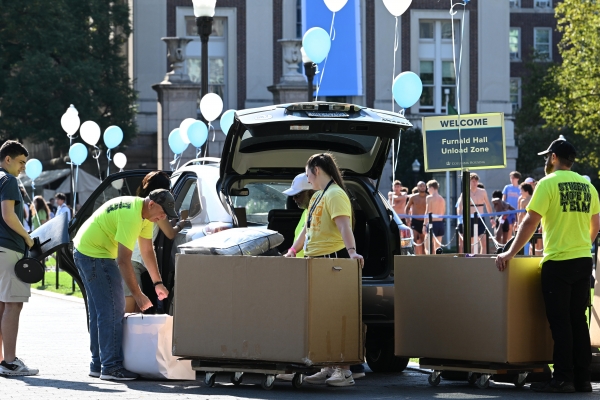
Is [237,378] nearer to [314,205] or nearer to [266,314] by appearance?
[266,314]

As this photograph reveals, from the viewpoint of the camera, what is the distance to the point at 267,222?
1171cm

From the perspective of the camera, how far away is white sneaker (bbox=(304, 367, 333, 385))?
374 inches

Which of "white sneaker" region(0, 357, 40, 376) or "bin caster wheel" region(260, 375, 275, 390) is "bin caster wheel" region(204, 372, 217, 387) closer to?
"bin caster wheel" region(260, 375, 275, 390)

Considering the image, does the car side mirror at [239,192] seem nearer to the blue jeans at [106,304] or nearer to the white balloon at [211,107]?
the blue jeans at [106,304]

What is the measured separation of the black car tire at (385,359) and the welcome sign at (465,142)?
224cm

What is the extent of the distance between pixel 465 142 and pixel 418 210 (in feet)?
Result: 38.2

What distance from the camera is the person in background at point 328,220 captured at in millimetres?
9422

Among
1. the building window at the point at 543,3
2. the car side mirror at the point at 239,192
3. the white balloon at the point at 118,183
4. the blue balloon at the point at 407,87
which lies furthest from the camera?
the building window at the point at 543,3

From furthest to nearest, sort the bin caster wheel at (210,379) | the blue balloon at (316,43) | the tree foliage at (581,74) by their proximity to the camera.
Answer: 1. the tree foliage at (581,74)
2. the blue balloon at (316,43)
3. the bin caster wheel at (210,379)

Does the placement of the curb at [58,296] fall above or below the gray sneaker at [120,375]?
below

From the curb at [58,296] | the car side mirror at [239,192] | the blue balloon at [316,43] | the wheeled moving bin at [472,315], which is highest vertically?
the blue balloon at [316,43]

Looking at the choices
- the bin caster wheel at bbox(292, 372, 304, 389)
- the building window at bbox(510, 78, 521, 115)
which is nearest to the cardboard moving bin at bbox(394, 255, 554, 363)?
the bin caster wheel at bbox(292, 372, 304, 389)

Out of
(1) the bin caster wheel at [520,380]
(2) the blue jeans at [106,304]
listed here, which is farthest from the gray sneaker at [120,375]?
(1) the bin caster wheel at [520,380]

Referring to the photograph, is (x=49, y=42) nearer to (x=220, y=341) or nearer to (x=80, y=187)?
(x=80, y=187)
